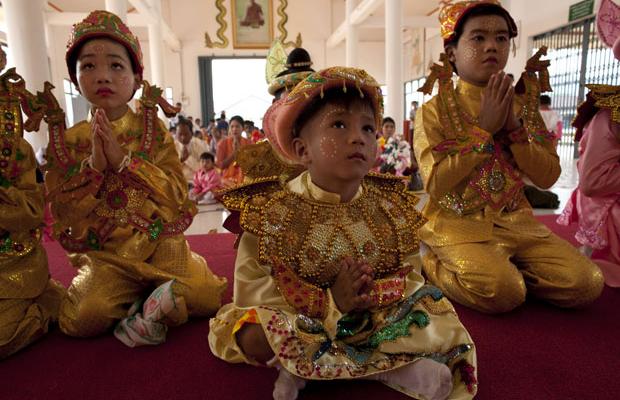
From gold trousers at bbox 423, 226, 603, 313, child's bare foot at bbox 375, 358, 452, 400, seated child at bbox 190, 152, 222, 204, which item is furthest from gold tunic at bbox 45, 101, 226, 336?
seated child at bbox 190, 152, 222, 204

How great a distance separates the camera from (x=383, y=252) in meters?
1.47

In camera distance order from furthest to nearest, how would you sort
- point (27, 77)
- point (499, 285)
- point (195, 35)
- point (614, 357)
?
point (195, 35), point (27, 77), point (499, 285), point (614, 357)

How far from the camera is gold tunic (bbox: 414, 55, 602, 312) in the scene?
1989mm

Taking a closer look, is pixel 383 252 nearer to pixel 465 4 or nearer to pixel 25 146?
pixel 465 4

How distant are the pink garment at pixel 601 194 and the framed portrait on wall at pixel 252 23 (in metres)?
15.2

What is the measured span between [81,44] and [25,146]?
461 mm

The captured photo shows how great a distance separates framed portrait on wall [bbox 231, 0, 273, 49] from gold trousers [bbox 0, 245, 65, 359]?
613 inches

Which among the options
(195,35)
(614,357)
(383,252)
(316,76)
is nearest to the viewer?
(316,76)

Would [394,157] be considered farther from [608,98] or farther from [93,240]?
[93,240]

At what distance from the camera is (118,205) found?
6.23 feet

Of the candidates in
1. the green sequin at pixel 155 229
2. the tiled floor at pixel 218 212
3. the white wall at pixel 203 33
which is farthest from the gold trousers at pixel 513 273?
the white wall at pixel 203 33

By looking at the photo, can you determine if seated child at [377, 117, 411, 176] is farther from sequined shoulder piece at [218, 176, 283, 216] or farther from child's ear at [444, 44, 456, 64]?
sequined shoulder piece at [218, 176, 283, 216]

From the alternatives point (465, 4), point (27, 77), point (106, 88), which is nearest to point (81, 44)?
point (106, 88)

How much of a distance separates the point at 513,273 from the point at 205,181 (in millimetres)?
5051
